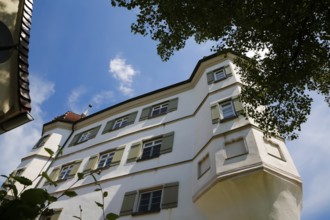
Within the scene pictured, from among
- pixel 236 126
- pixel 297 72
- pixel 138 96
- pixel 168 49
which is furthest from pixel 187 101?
pixel 297 72

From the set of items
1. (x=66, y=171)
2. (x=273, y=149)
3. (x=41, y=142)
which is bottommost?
(x=273, y=149)

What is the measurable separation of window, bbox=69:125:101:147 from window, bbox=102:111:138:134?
3.53 ft

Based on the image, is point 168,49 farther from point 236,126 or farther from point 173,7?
point 236,126

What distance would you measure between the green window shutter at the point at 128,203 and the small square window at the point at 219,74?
28.0ft

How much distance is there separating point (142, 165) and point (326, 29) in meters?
10.4

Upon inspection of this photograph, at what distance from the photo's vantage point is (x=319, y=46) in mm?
8711

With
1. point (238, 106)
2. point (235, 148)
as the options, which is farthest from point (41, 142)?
point (235, 148)

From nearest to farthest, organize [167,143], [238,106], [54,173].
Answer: [238,106] → [167,143] → [54,173]

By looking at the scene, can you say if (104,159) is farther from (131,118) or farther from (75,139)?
(75,139)

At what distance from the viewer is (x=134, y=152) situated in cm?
1551

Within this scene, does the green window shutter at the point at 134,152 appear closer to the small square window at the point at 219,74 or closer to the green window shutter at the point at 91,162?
the green window shutter at the point at 91,162

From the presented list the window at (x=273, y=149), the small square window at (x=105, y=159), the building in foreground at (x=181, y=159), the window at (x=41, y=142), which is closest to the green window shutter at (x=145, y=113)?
the building in foreground at (x=181, y=159)

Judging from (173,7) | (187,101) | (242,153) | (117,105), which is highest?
(117,105)

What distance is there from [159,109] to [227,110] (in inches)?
254
